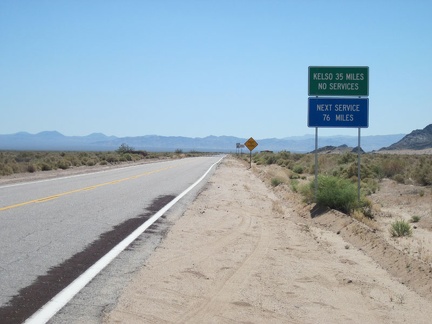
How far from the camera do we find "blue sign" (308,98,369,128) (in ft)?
59.1

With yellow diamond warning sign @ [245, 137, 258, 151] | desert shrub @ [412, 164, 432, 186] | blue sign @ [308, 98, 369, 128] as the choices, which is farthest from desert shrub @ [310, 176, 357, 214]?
yellow diamond warning sign @ [245, 137, 258, 151]

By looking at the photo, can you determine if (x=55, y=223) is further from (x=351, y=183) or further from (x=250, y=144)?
(x=250, y=144)

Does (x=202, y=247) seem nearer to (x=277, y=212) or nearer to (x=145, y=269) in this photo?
(x=145, y=269)

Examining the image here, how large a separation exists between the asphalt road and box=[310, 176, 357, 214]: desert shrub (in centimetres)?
440

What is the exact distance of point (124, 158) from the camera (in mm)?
71688

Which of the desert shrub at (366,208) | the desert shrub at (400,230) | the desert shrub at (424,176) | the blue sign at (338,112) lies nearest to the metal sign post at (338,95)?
the blue sign at (338,112)

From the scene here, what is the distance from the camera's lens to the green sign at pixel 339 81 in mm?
18219

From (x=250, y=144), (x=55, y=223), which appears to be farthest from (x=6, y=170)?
(x=55, y=223)

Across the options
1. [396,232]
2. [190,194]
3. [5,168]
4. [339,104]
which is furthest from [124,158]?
[396,232]

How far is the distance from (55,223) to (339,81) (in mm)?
10362

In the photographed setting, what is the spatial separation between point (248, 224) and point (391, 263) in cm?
465

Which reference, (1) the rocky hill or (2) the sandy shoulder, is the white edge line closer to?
(2) the sandy shoulder

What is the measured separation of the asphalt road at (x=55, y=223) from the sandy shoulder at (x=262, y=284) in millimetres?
940

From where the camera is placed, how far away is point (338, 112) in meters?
18.2
